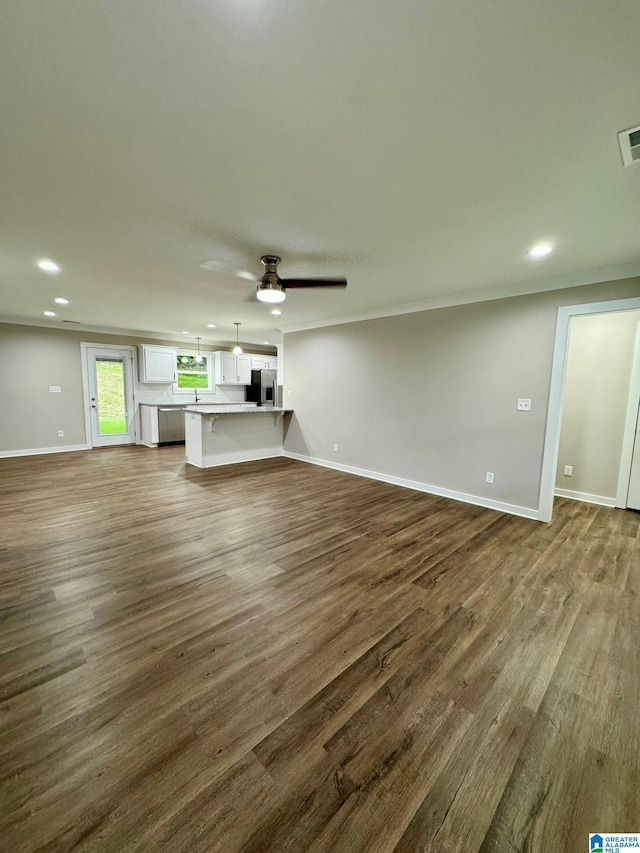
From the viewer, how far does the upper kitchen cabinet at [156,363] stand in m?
7.21

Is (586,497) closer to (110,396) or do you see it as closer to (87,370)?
(110,396)

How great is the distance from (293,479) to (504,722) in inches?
150

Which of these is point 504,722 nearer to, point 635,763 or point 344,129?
point 635,763

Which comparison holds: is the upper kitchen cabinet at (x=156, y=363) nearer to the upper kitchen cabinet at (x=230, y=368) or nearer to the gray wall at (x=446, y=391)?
the upper kitchen cabinet at (x=230, y=368)

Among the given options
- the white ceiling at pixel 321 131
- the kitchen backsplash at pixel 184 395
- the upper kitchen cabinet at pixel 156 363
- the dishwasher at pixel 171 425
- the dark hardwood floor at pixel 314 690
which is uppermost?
the white ceiling at pixel 321 131

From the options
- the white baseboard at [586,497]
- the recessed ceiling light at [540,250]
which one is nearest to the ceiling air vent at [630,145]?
the recessed ceiling light at [540,250]

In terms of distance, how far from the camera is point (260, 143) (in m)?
1.58

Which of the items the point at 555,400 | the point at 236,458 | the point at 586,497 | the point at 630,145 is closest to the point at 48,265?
the point at 236,458

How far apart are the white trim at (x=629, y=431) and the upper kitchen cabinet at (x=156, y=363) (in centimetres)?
801

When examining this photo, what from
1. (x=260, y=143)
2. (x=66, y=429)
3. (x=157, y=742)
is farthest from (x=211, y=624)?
(x=66, y=429)

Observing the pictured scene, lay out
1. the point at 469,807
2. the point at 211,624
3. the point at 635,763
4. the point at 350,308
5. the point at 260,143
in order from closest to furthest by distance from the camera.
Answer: the point at 469,807 < the point at 635,763 < the point at 260,143 < the point at 211,624 < the point at 350,308

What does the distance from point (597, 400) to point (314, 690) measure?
4.64 meters

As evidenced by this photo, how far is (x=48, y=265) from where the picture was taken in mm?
3273

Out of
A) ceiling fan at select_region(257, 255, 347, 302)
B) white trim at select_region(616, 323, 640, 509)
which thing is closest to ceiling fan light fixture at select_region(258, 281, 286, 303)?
ceiling fan at select_region(257, 255, 347, 302)
